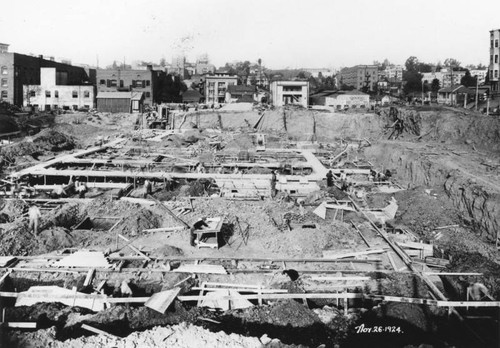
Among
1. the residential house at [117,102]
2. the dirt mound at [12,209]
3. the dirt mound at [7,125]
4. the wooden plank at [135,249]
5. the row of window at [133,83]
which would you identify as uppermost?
the row of window at [133,83]

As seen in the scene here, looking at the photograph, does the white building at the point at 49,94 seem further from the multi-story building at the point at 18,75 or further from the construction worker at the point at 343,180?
the construction worker at the point at 343,180

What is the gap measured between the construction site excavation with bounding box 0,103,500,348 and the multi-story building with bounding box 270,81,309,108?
27571 millimetres

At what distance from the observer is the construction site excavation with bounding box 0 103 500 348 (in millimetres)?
10008

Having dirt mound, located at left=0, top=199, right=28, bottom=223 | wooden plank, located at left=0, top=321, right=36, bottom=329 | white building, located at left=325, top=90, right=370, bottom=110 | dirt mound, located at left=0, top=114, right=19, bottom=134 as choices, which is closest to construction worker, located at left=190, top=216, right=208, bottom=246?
wooden plank, located at left=0, top=321, right=36, bottom=329

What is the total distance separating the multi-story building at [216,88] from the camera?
7112cm

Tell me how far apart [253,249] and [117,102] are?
43.5 m

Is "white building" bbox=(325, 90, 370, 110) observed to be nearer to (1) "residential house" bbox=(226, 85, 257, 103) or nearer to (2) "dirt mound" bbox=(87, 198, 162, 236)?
(1) "residential house" bbox=(226, 85, 257, 103)

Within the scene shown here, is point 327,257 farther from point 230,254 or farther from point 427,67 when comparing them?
point 427,67

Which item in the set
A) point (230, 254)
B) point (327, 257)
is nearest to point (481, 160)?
point (327, 257)

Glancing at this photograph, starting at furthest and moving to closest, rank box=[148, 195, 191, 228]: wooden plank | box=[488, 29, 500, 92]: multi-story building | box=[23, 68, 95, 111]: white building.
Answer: box=[23, 68, 95, 111]: white building, box=[488, 29, 500, 92]: multi-story building, box=[148, 195, 191, 228]: wooden plank

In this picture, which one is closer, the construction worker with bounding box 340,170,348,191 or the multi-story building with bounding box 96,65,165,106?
the construction worker with bounding box 340,170,348,191

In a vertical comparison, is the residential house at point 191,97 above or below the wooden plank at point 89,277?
above

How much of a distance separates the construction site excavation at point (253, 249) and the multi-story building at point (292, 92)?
27.6 m

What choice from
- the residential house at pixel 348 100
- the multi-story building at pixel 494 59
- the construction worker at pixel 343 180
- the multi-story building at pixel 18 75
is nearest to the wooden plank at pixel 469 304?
the construction worker at pixel 343 180
